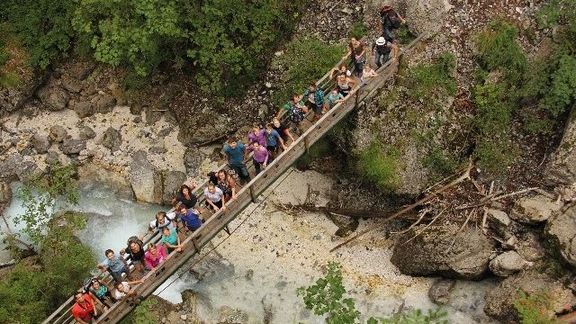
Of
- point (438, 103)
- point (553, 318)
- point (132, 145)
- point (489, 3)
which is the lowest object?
point (553, 318)

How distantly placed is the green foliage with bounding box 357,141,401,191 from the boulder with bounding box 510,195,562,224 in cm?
322

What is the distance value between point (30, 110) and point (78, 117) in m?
1.70

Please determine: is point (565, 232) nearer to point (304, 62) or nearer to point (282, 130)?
point (282, 130)

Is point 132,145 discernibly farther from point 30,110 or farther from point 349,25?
point 349,25

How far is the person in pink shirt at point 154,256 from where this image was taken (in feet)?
50.4

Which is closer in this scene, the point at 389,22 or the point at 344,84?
the point at 344,84

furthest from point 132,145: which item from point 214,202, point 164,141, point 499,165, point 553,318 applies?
point 553,318

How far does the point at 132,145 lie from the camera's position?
21.5 meters

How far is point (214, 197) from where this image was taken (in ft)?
51.7

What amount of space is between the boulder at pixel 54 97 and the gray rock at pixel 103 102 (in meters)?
0.93

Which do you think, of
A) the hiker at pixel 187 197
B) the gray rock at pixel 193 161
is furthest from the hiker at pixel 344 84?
the gray rock at pixel 193 161

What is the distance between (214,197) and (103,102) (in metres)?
8.22

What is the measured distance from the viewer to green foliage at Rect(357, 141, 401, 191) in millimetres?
18359

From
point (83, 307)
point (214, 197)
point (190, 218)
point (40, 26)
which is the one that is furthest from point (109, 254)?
point (40, 26)
